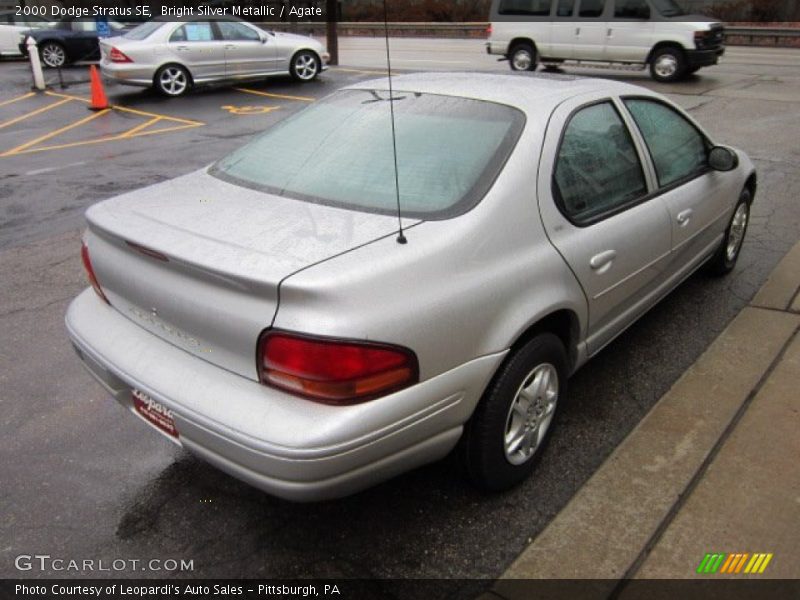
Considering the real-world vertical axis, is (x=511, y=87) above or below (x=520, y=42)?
above

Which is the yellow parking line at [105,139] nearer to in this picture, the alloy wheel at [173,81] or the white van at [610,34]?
the alloy wheel at [173,81]

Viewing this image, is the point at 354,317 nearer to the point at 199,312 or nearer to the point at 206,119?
the point at 199,312

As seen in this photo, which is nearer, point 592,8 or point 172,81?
point 172,81

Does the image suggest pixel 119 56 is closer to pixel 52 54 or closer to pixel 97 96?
pixel 97 96

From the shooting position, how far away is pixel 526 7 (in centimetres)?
1583

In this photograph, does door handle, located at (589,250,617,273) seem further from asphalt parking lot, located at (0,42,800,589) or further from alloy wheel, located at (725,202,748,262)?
alloy wheel, located at (725,202,748,262)

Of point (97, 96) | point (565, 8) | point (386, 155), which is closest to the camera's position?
point (386, 155)

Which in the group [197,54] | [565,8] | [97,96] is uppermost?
[565,8]

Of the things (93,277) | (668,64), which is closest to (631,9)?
(668,64)

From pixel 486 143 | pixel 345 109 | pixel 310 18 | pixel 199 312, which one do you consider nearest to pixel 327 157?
pixel 345 109

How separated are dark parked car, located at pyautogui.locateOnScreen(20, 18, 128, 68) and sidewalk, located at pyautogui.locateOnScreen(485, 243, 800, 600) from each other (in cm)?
1957

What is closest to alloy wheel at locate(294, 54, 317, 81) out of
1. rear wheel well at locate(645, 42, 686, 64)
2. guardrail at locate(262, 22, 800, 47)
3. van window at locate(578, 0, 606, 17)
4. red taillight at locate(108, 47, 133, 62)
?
red taillight at locate(108, 47, 133, 62)

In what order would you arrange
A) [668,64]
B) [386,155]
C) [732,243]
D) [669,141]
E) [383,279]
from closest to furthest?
[383,279]
[386,155]
[669,141]
[732,243]
[668,64]

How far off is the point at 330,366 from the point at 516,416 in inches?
37.5
